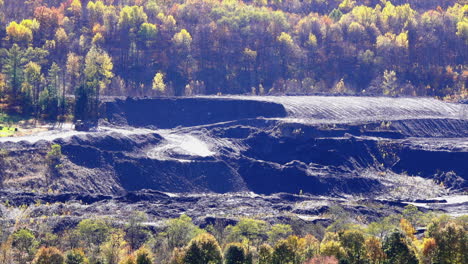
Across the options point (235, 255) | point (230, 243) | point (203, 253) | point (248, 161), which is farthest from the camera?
point (248, 161)

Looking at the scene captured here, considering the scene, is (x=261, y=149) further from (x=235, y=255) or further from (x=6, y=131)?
(x=235, y=255)

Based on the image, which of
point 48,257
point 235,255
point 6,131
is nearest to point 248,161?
point 6,131

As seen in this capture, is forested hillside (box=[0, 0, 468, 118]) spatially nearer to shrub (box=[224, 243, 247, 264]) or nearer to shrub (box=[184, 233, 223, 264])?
shrub (box=[184, 233, 223, 264])

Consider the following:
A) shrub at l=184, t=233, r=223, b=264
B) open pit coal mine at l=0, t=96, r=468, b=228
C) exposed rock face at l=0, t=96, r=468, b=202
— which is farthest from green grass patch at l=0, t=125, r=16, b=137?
shrub at l=184, t=233, r=223, b=264

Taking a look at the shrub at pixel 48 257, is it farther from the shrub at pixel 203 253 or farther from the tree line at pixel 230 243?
the shrub at pixel 203 253

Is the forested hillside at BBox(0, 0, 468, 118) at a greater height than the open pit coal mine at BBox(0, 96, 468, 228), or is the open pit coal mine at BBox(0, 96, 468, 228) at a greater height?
the forested hillside at BBox(0, 0, 468, 118)

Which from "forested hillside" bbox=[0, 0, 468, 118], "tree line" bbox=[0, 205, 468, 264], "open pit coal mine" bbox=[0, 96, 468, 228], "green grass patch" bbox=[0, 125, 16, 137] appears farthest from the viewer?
"forested hillside" bbox=[0, 0, 468, 118]
